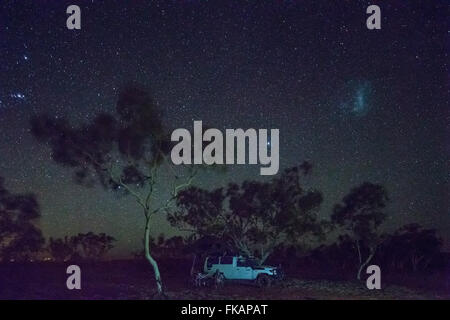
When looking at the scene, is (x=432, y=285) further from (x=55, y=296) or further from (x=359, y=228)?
(x=55, y=296)

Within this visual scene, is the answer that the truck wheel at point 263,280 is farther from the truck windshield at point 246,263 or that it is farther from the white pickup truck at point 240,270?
the truck windshield at point 246,263

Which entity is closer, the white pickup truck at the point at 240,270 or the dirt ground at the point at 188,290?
the dirt ground at the point at 188,290

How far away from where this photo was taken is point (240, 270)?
26.2 metres

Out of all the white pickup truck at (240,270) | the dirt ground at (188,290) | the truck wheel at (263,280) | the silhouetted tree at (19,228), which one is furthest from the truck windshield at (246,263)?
the silhouetted tree at (19,228)

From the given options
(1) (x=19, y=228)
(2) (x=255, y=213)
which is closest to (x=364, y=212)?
(2) (x=255, y=213)

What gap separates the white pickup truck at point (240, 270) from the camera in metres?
26.0

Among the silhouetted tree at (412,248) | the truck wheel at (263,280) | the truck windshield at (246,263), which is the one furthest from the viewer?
the silhouetted tree at (412,248)

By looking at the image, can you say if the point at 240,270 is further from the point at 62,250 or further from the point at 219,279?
the point at 62,250

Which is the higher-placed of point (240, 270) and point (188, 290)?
point (240, 270)

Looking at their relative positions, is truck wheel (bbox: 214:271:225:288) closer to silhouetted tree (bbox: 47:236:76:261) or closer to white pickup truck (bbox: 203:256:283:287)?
white pickup truck (bbox: 203:256:283:287)

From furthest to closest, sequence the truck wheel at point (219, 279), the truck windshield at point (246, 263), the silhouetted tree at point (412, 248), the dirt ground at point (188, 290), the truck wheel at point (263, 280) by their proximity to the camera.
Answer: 1. the silhouetted tree at point (412, 248)
2. the truck windshield at point (246, 263)
3. the truck wheel at point (263, 280)
4. the truck wheel at point (219, 279)
5. the dirt ground at point (188, 290)

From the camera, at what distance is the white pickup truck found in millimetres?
26000

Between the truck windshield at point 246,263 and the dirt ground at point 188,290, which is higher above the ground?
the truck windshield at point 246,263

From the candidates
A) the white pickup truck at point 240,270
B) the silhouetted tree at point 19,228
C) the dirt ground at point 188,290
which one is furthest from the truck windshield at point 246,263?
the silhouetted tree at point 19,228
